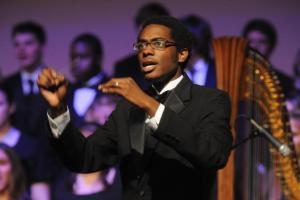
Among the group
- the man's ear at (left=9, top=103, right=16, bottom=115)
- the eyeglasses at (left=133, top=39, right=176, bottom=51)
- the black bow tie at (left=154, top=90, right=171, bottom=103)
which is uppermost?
the eyeglasses at (left=133, top=39, right=176, bottom=51)

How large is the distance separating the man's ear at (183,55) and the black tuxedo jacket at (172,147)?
0.07 m

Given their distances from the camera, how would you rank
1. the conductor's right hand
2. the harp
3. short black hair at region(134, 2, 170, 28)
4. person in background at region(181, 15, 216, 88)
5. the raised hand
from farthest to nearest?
short black hair at region(134, 2, 170, 28)
person in background at region(181, 15, 216, 88)
the harp
the conductor's right hand
the raised hand

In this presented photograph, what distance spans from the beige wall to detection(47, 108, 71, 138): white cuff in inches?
109

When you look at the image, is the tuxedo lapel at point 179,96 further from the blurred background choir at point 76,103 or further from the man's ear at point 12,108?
the man's ear at point 12,108

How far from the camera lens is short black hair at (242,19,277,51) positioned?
513cm

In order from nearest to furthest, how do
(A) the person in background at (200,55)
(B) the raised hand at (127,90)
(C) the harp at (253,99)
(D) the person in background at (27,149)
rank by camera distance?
1. (B) the raised hand at (127,90)
2. (C) the harp at (253,99)
3. (A) the person in background at (200,55)
4. (D) the person in background at (27,149)

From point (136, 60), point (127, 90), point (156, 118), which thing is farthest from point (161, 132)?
point (136, 60)

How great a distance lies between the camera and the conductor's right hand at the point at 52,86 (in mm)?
2326

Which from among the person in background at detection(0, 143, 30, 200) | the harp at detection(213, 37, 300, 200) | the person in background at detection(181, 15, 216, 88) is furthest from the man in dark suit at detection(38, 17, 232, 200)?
the person in background at detection(0, 143, 30, 200)

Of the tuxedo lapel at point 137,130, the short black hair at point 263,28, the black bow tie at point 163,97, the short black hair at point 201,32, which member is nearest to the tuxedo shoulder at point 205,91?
the black bow tie at point 163,97

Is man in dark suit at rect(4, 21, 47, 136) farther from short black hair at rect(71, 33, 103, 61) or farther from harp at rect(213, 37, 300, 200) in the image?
harp at rect(213, 37, 300, 200)

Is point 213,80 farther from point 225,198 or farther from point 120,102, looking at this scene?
point 120,102

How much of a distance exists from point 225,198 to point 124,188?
1012 mm

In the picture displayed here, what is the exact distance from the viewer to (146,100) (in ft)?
7.13
